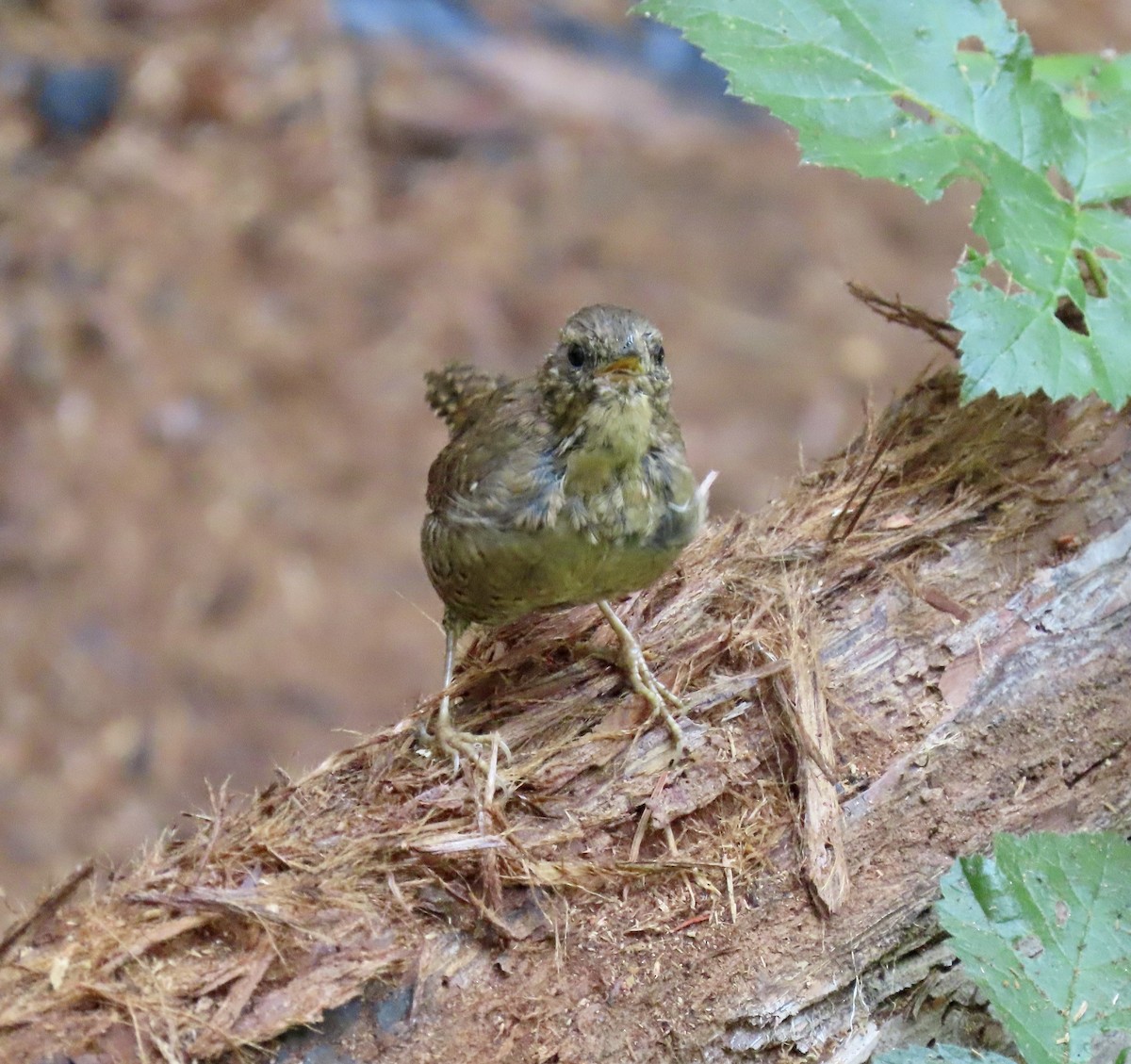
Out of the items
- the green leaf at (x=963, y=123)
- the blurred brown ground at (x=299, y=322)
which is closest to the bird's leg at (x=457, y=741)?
the green leaf at (x=963, y=123)

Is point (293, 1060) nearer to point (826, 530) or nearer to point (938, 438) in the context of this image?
point (826, 530)

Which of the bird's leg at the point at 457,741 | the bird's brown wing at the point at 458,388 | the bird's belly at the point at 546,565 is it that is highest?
the bird's brown wing at the point at 458,388

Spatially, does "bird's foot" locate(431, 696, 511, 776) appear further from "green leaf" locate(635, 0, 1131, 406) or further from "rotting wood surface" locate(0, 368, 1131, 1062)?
"green leaf" locate(635, 0, 1131, 406)

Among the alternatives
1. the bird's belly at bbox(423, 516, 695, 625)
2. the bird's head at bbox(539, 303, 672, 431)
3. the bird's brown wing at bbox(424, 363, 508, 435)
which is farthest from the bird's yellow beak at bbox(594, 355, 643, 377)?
the bird's brown wing at bbox(424, 363, 508, 435)

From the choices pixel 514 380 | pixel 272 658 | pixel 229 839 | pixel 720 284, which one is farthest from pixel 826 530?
pixel 720 284

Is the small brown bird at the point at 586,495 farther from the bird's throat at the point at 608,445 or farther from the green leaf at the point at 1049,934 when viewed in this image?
the green leaf at the point at 1049,934

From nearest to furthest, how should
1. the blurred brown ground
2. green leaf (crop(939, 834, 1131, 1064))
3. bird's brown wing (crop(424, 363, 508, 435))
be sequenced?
1. green leaf (crop(939, 834, 1131, 1064))
2. bird's brown wing (crop(424, 363, 508, 435))
3. the blurred brown ground

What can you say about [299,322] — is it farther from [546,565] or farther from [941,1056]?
[941,1056]
